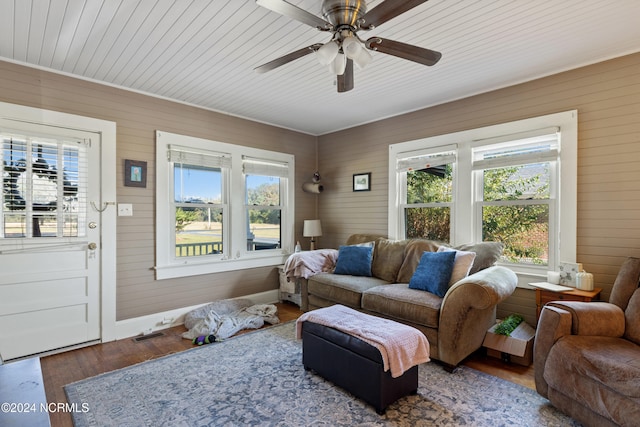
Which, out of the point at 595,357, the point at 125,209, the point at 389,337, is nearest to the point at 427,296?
the point at 389,337

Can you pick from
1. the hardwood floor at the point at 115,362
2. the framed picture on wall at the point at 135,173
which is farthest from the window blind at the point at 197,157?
the hardwood floor at the point at 115,362

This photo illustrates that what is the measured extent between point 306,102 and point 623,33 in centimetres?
279

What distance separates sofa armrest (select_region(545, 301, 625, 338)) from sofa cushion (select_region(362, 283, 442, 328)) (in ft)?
2.94

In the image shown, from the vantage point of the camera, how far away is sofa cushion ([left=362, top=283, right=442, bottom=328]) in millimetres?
2682

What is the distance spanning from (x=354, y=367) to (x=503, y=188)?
247 centimetres

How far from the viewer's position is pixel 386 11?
5.49ft

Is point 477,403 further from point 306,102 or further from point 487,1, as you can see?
point 306,102

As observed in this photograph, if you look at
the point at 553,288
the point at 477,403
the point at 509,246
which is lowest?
the point at 477,403

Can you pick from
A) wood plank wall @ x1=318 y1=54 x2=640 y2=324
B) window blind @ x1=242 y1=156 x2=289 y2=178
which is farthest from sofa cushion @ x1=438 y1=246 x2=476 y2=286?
window blind @ x1=242 y1=156 x2=289 y2=178

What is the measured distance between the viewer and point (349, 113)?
13.8 ft

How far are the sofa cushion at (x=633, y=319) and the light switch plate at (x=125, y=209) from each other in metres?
4.31

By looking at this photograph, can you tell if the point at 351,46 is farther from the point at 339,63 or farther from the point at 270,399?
the point at 270,399

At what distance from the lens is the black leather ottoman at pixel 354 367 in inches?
80.1

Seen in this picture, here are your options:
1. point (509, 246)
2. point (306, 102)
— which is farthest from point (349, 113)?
point (509, 246)
